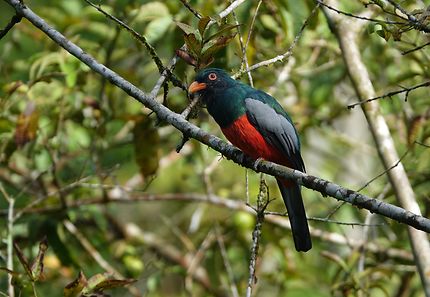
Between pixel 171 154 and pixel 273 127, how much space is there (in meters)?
2.68

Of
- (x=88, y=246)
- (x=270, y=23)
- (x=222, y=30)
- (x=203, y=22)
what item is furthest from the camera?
(x=88, y=246)

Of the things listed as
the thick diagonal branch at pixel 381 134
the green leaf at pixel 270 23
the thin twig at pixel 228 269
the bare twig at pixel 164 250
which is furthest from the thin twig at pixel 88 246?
the thick diagonal branch at pixel 381 134

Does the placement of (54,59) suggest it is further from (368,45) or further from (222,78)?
(368,45)

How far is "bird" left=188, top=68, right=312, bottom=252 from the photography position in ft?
15.0

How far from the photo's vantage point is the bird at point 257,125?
4.57m

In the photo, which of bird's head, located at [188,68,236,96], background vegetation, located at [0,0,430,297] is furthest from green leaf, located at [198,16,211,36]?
bird's head, located at [188,68,236,96]

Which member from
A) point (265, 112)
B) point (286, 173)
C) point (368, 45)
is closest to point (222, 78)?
point (265, 112)

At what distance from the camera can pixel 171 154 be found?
7211 millimetres

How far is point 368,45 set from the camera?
6.81 m

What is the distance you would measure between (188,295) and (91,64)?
2851mm

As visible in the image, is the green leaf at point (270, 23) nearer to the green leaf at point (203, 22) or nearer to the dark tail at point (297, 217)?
the dark tail at point (297, 217)

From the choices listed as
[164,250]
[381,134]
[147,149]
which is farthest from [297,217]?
[164,250]

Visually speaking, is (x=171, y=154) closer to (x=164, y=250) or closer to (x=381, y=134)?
(x=164, y=250)

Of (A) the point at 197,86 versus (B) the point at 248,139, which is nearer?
(B) the point at 248,139
